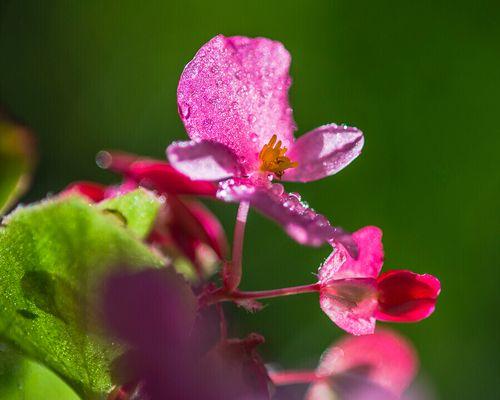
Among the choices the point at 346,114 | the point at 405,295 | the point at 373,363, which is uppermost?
the point at 405,295

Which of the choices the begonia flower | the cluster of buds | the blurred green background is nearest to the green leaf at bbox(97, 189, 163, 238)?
the cluster of buds

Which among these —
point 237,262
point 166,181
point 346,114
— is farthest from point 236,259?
point 346,114

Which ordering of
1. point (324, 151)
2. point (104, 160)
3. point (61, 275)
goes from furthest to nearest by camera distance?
1. point (104, 160)
2. point (324, 151)
3. point (61, 275)

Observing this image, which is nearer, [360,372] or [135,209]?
[135,209]

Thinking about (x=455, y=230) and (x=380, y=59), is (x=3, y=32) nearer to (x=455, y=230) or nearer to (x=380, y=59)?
(x=380, y=59)

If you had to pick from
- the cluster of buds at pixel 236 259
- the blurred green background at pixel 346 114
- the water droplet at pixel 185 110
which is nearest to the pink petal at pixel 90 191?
the cluster of buds at pixel 236 259

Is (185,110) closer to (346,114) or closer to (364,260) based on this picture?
(364,260)

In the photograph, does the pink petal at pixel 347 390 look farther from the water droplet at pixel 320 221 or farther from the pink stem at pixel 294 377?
the water droplet at pixel 320 221
